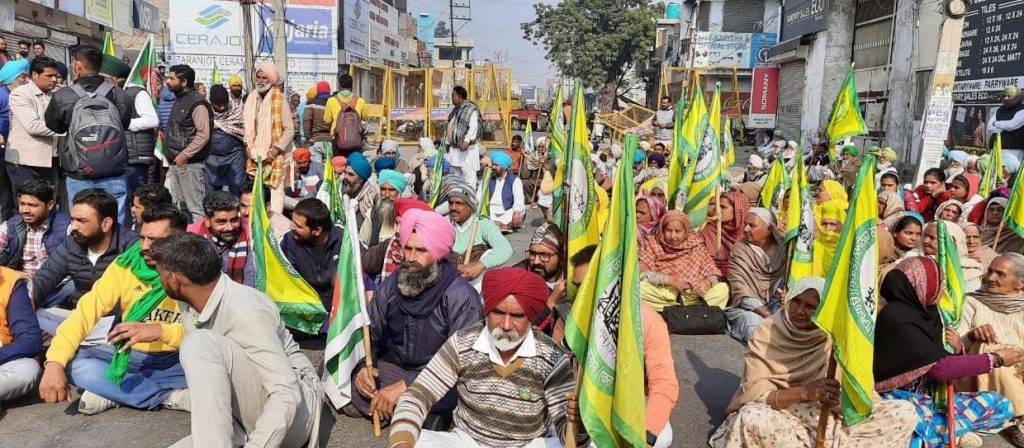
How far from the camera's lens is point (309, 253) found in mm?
5773

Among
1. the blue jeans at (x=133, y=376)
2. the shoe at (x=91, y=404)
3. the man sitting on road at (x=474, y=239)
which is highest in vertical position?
the man sitting on road at (x=474, y=239)

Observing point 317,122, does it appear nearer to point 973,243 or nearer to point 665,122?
point 973,243

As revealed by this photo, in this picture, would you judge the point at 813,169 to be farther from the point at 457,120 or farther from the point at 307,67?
the point at 307,67

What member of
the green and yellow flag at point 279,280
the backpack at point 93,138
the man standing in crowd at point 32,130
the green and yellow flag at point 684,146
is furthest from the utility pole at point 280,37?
the green and yellow flag at point 279,280

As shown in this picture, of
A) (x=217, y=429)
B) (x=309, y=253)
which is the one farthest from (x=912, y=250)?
(x=217, y=429)

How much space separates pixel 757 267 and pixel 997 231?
2241 mm

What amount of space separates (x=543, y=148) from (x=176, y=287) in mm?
12500

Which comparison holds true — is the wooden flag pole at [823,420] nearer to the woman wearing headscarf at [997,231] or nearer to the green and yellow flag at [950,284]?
the green and yellow flag at [950,284]

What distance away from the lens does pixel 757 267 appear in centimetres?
684

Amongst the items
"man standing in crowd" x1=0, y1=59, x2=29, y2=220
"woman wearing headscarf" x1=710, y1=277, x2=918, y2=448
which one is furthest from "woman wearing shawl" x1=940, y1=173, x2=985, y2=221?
"man standing in crowd" x1=0, y1=59, x2=29, y2=220

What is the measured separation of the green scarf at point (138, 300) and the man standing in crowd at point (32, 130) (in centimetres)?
315

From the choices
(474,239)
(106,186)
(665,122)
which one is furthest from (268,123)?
(665,122)

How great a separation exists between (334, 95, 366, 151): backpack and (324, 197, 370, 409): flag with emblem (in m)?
6.84

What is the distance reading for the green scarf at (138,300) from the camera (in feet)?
13.2
